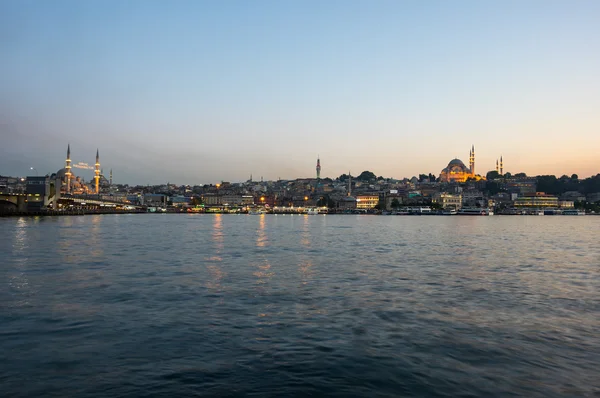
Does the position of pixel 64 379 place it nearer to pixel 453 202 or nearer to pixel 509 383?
pixel 509 383

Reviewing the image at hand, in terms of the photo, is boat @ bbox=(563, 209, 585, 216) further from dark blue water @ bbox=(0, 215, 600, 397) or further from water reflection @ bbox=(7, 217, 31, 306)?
water reflection @ bbox=(7, 217, 31, 306)

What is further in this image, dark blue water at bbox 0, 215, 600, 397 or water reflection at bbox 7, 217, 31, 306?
water reflection at bbox 7, 217, 31, 306

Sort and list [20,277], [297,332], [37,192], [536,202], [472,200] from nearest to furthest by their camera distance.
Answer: [297,332] → [20,277] → [37,192] → [536,202] → [472,200]

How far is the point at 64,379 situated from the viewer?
8.12 metres

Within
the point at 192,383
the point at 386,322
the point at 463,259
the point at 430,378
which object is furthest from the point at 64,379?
the point at 463,259

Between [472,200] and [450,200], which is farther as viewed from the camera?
[472,200]

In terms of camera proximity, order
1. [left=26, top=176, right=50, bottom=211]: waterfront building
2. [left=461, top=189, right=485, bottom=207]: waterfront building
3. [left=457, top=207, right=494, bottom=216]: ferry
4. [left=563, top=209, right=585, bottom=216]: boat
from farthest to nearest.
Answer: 1. [left=461, top=189, right=485, bottom=207]: waterfront building
2. [left=563, top=209, right=585, bottom=216]: boat
3. [left=457, top=207, right=494, bottom=216]: ferry
4. [left=26, top=176, right=50, bottom=211]: waterfront building

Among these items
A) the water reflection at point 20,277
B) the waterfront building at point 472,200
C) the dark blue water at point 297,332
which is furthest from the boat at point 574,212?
the water reflection at point 20,277

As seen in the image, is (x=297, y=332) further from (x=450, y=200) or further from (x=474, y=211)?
(x=450, y=200)

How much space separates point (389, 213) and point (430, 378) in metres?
189

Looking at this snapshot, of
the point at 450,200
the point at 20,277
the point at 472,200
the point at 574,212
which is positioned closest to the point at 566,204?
the point at 574,212

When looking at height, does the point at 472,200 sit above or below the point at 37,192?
below

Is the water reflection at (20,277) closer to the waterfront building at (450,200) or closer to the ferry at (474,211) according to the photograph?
the ferry at (474,211)


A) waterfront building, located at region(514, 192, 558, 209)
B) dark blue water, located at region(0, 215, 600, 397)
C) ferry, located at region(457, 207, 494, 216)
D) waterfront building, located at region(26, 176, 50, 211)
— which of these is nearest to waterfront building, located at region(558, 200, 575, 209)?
waterfront building, located at region(514, 192, 558, 209)
